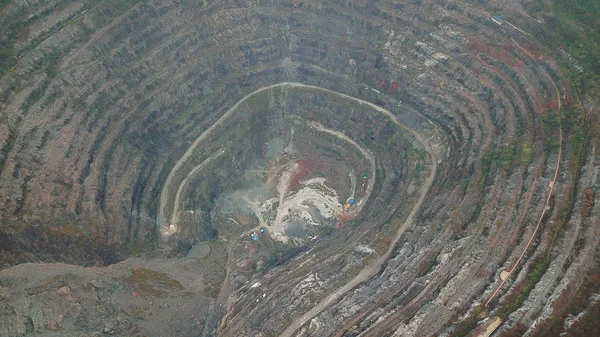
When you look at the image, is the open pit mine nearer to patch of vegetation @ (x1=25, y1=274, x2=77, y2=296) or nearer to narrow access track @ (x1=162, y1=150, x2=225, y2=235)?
narrow access track @ (x1=162, y1=150, x2=225, y2=235)

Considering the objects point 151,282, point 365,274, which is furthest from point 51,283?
point 365,274

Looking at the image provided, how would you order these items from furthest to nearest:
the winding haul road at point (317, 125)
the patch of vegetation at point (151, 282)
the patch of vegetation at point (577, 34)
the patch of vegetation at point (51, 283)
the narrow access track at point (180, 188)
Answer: the narrow access track at point (180, 188), the patch of vegetation at point (577, 34), the patch of vegetation at point (151, 282), the patch of vegetation at point (51, 283), the winding haul road at point (317, 125)

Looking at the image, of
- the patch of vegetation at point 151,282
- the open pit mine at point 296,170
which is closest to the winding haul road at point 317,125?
the open pit mine at point 296,170

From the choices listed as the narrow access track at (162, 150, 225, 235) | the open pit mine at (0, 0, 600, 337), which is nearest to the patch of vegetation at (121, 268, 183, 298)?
Result: the open pit mine at (0, 0, 600, 337)

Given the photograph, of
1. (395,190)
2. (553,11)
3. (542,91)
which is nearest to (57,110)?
(395,190)

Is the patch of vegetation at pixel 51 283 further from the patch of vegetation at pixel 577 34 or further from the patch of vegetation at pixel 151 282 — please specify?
the patch of vegetation at pixel 577 34

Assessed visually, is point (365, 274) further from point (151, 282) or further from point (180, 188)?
point (180, 188)
